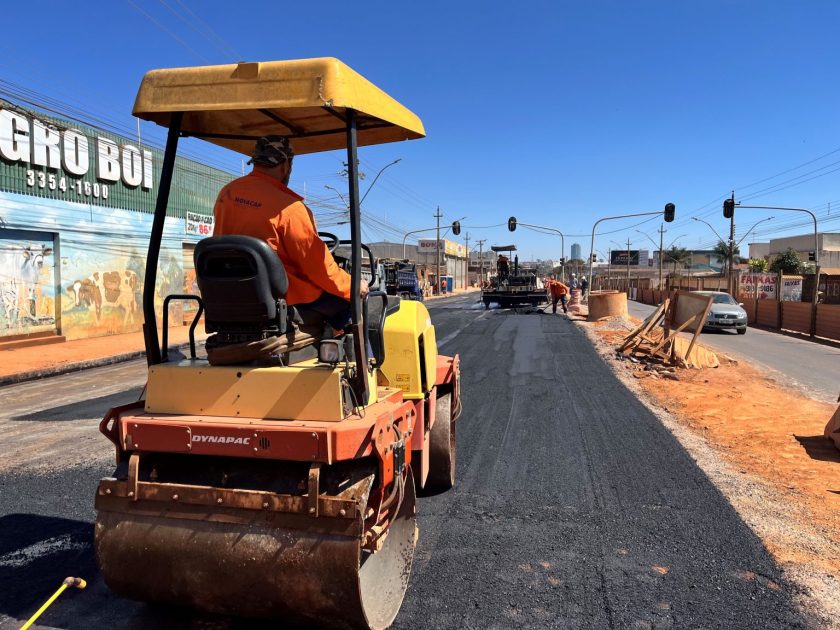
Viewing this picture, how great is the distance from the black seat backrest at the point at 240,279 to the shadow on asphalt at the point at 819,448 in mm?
5850

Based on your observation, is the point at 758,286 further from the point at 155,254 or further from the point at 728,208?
the point at 155,254

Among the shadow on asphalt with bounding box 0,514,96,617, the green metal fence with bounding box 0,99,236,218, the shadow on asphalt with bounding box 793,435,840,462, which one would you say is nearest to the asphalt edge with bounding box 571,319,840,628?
the shadow on asphalt with bounding box 793,435,840,462

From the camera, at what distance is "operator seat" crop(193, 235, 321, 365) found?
265cm

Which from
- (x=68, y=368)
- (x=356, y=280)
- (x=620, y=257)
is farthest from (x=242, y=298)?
(x=620, y=257)

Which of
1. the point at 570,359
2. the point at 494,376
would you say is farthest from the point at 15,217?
the point at 570,359

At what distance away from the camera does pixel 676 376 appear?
35.4ft

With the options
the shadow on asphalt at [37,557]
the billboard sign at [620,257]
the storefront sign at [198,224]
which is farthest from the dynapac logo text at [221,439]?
the billboard sign at [620,257]

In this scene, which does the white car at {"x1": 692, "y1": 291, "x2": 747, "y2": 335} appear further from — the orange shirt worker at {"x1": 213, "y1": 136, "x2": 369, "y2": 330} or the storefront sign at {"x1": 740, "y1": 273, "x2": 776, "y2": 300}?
the orange shirt worker at {"x1": 213, "y1": 136, "x2": 369, "y2": 330}

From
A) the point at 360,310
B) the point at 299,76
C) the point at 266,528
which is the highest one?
the point at 299,76

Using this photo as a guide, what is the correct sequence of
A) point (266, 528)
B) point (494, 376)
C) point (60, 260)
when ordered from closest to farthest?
point (266, 528) → point (494, 376) → point (60, 260)

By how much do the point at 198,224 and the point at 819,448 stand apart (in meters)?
22.0

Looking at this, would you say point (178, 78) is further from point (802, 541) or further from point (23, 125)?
point (23, 125)

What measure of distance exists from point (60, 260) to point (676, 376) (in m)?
16.4

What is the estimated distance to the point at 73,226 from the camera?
678 inches
